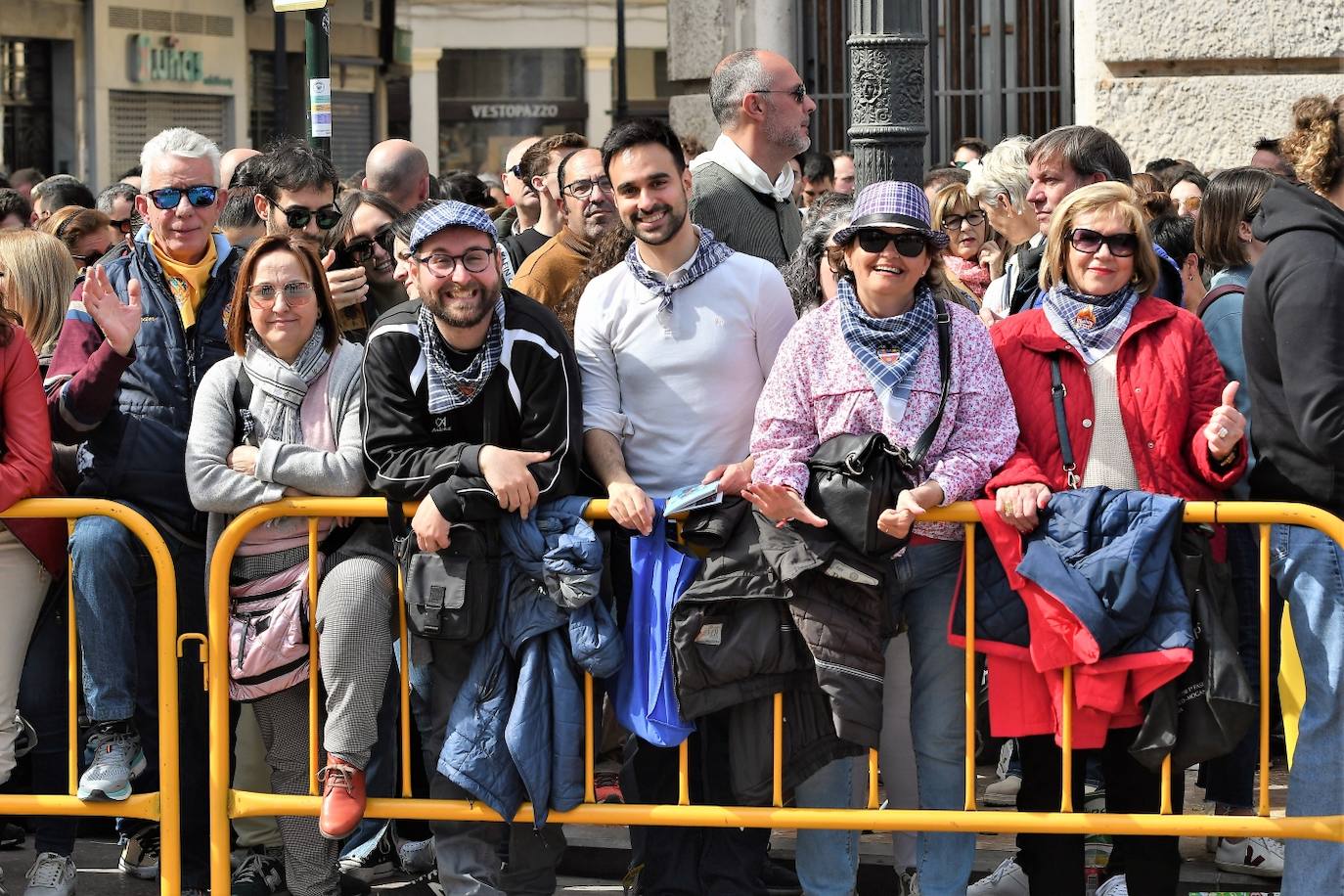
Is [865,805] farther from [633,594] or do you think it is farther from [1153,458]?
[1153,458]

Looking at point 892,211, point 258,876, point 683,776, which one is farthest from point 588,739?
point 892,211

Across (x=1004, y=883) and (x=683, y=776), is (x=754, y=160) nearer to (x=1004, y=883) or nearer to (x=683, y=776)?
(x=683, y=776)

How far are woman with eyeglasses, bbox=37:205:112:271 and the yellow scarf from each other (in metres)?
2.25

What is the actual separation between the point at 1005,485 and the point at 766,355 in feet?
2.65

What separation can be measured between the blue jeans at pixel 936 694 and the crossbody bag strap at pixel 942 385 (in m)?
0.28

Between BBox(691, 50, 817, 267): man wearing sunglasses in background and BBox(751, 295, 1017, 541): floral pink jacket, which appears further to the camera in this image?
BBox(691, 50, 817, 267): man wearing sunglasses in background

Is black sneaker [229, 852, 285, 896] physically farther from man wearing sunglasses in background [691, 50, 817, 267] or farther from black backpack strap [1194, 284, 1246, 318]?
black backpack strap [1194, 284, 1246, 318]

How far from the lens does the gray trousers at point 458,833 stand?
503 centimetres

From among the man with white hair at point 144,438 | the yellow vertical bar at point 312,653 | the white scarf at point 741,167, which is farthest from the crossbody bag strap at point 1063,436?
the man with white hair at point 144,438

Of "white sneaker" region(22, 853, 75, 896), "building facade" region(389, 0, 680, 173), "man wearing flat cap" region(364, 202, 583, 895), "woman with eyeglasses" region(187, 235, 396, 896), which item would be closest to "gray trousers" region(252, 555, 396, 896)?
"woman with eyeglasses" region(187, 235, 396, 896)

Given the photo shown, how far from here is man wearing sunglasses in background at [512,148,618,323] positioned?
6273 millimetres

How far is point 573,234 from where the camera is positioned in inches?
253

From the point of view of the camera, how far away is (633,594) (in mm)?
4957

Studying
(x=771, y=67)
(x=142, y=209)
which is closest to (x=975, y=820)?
(x=771, y=67)
